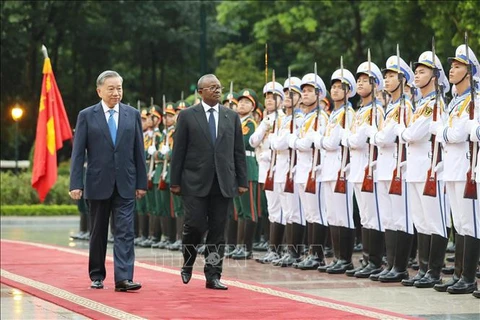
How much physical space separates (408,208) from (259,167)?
4.24m

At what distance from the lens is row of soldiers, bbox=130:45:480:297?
40.1ft

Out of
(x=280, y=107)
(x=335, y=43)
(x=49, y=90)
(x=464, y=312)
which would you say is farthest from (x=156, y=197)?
(x=335, y=43)

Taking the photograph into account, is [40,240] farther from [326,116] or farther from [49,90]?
[326,116]

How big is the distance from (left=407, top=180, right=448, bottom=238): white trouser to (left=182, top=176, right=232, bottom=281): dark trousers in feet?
6.26

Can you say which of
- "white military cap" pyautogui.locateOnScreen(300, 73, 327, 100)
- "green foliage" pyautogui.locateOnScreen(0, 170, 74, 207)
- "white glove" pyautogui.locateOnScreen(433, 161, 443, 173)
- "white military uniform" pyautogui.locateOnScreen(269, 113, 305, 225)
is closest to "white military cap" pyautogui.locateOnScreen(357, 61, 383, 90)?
"white military cap" pyautogui.locateOnScreen(300, 73, 327, 100)

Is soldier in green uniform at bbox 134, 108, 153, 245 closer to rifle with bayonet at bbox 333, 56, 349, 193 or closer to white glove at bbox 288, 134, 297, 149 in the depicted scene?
white glove at bbox 288, 134, 297, 149

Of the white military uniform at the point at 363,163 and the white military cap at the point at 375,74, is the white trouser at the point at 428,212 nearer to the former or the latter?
the white military uniform at the point at 363,163

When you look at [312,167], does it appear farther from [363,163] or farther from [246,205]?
[246,205]

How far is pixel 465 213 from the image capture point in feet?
39.6

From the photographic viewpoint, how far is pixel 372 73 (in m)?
14.2

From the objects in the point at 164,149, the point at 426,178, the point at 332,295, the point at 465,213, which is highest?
the point at 164,149

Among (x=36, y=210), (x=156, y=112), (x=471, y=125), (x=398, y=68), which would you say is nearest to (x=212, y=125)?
(x=398, y=68)

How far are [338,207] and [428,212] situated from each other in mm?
2079

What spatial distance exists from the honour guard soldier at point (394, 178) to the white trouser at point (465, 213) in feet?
4.50
